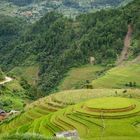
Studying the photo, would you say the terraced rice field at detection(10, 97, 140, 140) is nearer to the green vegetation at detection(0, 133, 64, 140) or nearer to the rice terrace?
the rice terrace

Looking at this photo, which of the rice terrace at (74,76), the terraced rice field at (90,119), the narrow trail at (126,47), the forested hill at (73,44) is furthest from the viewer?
the forested hill at (73,44)

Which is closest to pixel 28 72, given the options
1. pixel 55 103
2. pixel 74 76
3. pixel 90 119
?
pixel 74 76

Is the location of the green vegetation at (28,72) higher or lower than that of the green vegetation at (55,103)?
lower

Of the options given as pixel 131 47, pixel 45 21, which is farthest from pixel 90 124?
pixel 45 21

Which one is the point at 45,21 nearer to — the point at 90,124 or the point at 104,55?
the point at 104,55

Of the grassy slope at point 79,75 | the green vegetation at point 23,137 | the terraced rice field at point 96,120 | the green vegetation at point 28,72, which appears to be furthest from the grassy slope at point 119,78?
the green vegetation at point 23,137

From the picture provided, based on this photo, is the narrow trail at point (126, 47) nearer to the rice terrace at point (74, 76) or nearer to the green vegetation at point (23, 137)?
the rice terrace at point (74, 76)
